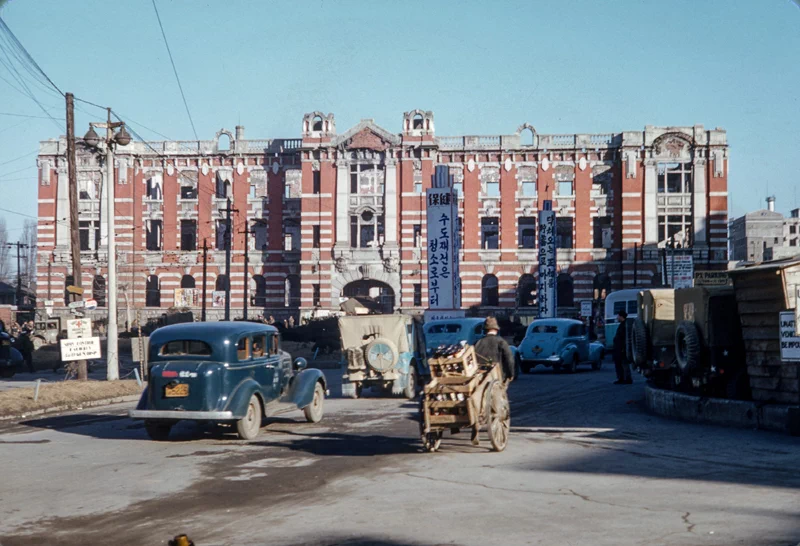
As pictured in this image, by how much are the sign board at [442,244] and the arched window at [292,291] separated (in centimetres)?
3141

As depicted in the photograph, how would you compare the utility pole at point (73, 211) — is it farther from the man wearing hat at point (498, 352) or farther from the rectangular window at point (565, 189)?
the rectangular window at point (565, 189)

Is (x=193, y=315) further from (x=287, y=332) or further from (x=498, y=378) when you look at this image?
(x=498, y=378)

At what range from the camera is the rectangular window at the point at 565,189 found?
62.6 meters

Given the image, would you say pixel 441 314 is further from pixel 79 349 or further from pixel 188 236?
pixel 188 236

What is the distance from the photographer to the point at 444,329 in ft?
94.7

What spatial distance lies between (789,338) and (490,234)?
5004 centimetres

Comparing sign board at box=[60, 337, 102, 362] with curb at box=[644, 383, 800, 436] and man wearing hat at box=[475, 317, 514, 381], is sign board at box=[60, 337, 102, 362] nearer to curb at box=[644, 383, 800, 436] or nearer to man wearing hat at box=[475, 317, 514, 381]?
man wearing hat at box=[475, 317, 514, 381]

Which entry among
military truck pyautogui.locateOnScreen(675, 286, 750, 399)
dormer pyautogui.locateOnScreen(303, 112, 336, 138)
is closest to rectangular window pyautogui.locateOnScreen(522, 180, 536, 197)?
dormer pyautogui.locateOnScreen(303, 112, 336, 138)

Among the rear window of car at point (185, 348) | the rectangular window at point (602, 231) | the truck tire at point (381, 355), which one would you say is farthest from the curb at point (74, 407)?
the rectangular window at point (602, 231)

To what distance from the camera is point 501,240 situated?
206ft

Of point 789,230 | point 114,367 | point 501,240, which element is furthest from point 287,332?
point 789,230

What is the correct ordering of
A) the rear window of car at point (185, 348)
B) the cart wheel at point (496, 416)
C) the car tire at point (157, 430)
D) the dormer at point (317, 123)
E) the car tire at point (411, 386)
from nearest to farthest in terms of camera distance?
the cart wheel at point (496, 416), the rear window of car at point (185, 348), the car tire at point (157, 430), the car tire at point (411, 386), the dormer at point (317, 123)

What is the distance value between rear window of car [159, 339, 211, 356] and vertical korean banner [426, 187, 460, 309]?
768 inches

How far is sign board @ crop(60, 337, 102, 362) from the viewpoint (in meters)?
23.7
